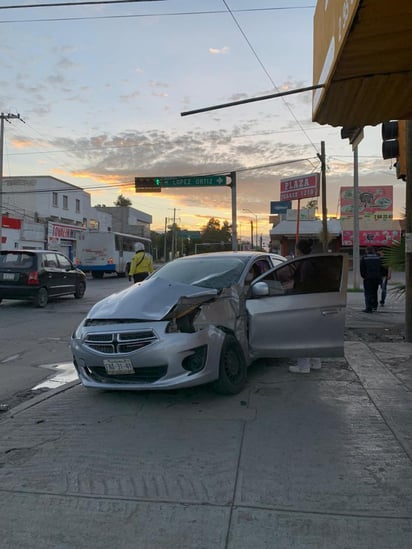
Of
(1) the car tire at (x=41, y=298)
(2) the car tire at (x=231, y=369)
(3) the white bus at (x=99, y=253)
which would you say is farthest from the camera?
(3) the white bus at (x=99, y=253)

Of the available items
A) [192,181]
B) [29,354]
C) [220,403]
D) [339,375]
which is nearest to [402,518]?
[220,403]

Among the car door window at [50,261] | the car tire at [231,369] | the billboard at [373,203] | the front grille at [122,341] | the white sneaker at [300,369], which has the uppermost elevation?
the billboard at [373,203]

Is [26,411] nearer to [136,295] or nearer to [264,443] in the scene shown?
[136,295]

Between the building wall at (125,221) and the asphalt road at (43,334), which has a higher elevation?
the building wall at (125,221)

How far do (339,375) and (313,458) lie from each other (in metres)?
2.64

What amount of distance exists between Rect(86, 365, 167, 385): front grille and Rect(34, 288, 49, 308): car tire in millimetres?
9987

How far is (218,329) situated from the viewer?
17.1 ft

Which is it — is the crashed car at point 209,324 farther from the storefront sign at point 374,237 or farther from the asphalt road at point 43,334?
the storefront sign at point 374,237

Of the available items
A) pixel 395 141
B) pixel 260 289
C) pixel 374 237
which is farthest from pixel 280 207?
pixel 260 289

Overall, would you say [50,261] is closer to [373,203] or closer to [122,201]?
[373,203]

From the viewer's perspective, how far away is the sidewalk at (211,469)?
2.87 meters

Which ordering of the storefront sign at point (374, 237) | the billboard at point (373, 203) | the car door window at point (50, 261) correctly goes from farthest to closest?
the billboard at point (373, 203) < the storefront sign at point (374, 237) < the car door window at point (50, 261)

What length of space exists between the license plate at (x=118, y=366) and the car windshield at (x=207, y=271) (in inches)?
56.7

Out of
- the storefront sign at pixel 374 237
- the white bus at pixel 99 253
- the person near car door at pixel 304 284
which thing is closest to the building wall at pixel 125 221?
the storefront sign at pixel 374 237
